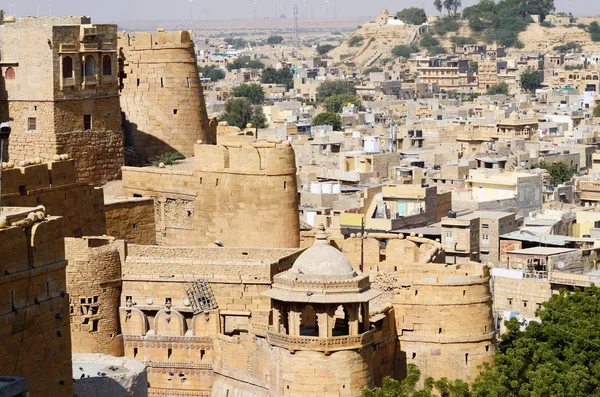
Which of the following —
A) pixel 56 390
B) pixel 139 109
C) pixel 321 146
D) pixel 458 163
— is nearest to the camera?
pixel 56 390

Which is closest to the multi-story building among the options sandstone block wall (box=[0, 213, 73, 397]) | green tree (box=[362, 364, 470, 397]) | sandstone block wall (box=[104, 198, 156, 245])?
sandstone block wall (box=[104, 198, 156, 245])

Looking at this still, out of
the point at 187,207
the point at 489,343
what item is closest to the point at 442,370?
the point at 489,343

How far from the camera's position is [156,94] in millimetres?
42688

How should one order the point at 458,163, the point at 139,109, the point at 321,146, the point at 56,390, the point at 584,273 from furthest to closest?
the point at 321,146 < the point at 458,163 < the point at 584,273 < the point at 139,109 < the point at 56,390

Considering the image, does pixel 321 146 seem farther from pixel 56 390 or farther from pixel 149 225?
pixel 56 390

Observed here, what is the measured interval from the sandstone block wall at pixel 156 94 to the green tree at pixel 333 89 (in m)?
124

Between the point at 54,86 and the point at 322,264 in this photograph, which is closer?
the point at 322,264

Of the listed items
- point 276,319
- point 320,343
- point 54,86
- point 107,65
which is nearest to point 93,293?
point 276,319

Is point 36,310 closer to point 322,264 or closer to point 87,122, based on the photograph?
point 322,264

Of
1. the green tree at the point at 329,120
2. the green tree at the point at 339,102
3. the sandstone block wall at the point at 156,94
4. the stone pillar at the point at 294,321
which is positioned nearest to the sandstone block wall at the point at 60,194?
the sandstone block wall at the point at 156,94

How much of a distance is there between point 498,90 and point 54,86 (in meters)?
134

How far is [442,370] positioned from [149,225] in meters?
→ 8.48

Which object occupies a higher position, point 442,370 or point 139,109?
point 139,109

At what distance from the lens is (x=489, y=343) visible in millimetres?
35125
